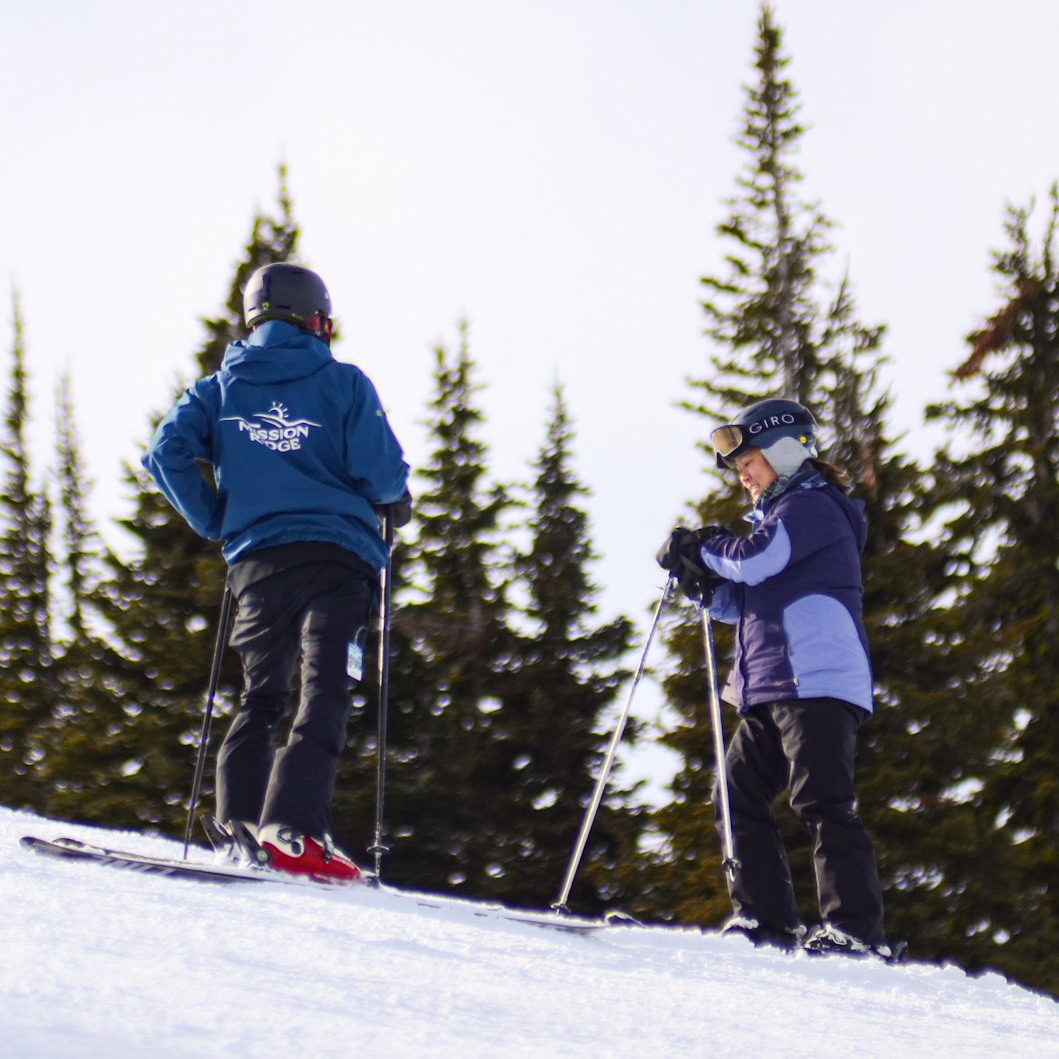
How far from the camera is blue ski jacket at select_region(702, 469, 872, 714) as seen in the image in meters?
4.38

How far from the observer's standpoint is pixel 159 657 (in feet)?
51.8

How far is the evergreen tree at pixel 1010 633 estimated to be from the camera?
559 inches

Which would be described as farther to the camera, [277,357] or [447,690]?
[447,690]

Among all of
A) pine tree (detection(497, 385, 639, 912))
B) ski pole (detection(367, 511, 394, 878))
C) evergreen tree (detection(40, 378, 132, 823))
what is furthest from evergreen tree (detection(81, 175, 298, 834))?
ski pole (detection(367, 511, 394, 878))

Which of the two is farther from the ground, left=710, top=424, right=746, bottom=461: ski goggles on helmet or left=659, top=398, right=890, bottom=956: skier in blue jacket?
left=710, top=424, right=746, bottom=461: ski goggles on helmet

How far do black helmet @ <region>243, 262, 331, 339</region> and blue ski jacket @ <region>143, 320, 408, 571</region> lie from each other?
0.04 metres

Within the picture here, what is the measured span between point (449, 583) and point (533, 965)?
19602 millimetres

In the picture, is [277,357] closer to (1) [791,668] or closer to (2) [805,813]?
(1) [791,668]

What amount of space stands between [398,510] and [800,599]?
5.12 feet

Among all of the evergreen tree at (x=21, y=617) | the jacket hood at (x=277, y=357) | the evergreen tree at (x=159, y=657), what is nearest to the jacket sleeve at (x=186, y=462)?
the jacket hood at (x=277, y=357)

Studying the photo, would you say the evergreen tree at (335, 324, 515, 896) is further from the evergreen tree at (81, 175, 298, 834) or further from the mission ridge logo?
the mission ridge logo

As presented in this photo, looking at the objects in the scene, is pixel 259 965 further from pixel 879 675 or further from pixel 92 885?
pixel 879 675

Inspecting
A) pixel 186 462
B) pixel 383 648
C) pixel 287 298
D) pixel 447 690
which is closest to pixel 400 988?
pixel 383 648

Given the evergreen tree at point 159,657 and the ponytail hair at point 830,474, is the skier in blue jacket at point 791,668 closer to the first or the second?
the ponytail hair at point 830,474
